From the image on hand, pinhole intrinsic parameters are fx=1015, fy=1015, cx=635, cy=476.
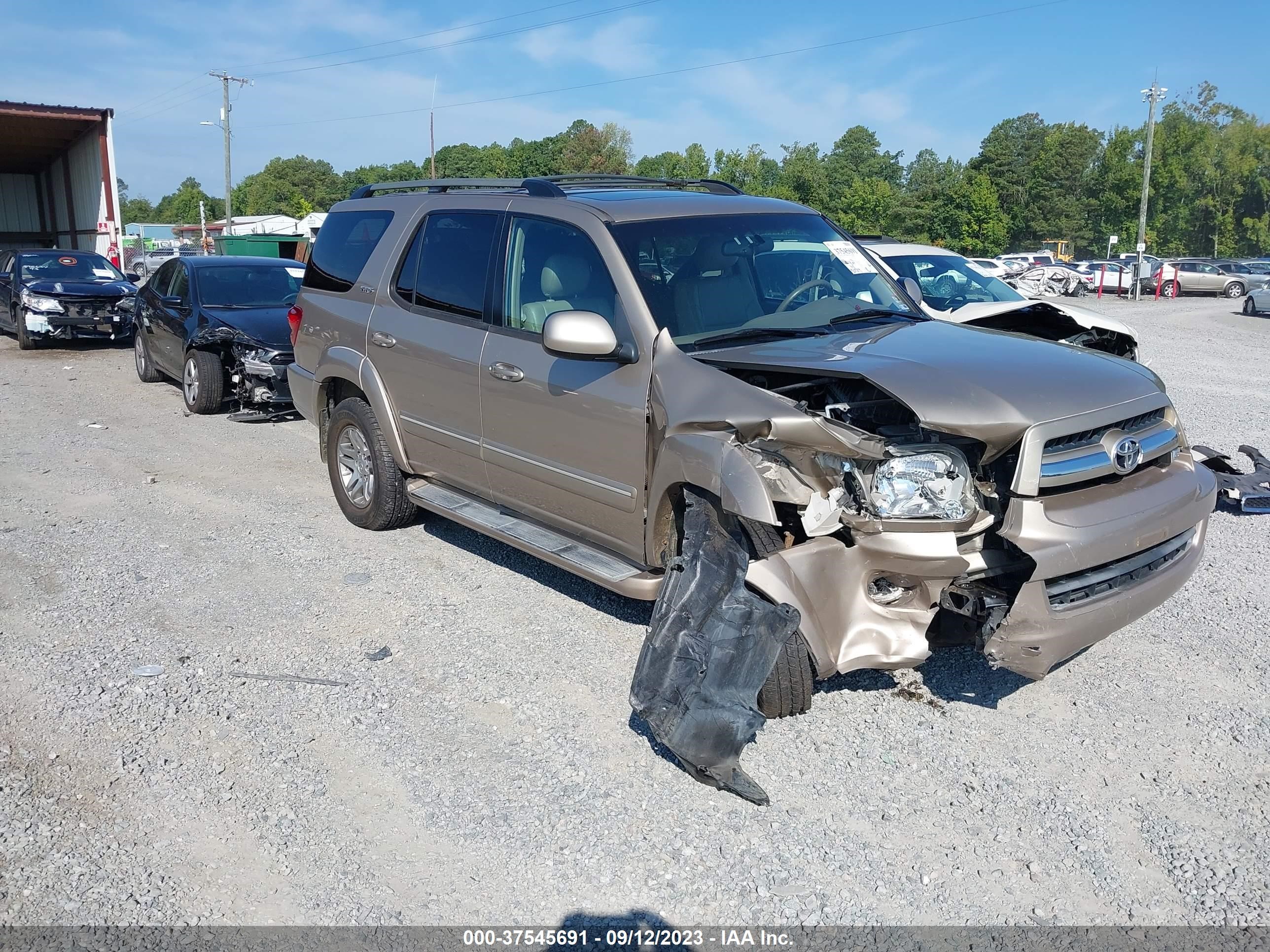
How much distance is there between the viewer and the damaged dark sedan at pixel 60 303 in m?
15.8

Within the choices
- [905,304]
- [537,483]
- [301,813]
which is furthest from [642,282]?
[301,813]

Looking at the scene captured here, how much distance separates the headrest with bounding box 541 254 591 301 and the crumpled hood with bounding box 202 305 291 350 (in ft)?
18.4

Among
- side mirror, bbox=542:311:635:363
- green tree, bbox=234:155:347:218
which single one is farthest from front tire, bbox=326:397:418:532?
green tree, bbox=234:155:347:218

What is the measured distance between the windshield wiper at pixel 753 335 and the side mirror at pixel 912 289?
1110 mm

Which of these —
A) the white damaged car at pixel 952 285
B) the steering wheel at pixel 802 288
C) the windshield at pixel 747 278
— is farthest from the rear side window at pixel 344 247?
the white damaged car at pixel 952 285

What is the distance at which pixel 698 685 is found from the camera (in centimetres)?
357

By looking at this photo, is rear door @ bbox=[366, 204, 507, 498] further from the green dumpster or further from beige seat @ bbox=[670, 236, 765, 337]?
the green dumpster

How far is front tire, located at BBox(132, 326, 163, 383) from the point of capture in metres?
12.6

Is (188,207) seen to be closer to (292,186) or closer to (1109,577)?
(292,186)

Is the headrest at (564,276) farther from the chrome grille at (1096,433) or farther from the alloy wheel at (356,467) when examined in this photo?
the chrome grille at (1096,433)

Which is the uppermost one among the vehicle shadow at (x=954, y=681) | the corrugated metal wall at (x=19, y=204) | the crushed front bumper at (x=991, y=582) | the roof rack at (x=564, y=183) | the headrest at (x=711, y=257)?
the corrugated metal wall at (x=19, y=204)

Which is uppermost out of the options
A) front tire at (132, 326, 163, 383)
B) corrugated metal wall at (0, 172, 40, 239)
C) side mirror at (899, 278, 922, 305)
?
corrugated metal wall at (0, 172, 40, 239)

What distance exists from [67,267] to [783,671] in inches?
674

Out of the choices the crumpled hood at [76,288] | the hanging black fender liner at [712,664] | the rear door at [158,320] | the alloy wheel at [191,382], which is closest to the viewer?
the hanging black fender liner at [712,664]
